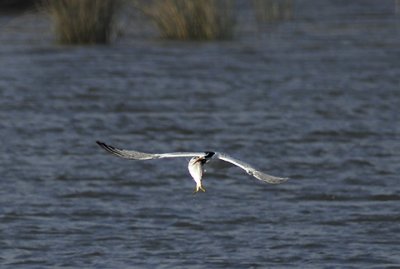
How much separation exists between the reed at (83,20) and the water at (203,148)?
0.33m

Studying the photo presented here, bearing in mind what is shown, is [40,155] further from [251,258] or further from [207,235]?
[251,258]

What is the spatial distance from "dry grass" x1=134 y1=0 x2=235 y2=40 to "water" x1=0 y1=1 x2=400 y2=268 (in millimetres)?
345

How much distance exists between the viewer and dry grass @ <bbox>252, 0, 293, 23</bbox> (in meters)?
24.5

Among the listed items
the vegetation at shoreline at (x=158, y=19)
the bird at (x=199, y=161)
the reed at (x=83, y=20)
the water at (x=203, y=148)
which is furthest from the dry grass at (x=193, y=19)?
the bird at (x=199, y=161)

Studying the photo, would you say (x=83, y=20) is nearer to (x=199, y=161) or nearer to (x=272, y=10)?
(x=272, y=10)

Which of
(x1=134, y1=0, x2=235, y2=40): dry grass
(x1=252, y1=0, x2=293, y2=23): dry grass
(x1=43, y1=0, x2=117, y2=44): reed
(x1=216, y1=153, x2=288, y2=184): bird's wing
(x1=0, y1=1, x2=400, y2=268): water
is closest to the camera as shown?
(x1=216, y1=153, x2=288, y2=184): bird's wing

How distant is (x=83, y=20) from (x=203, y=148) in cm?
822

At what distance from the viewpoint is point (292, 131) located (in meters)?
13.7

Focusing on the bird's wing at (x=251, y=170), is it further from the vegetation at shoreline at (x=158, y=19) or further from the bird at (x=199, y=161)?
the vegetation at shoreline at (x=158, y=19)

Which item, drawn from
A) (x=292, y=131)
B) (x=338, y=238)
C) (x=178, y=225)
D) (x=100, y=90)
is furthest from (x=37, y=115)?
(x=338, y=238)

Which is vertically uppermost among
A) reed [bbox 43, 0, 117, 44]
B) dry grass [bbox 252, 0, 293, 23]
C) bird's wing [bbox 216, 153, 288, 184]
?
dry grass [bbox 252, 0, 293, 23]

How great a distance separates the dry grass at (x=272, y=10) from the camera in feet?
80.4

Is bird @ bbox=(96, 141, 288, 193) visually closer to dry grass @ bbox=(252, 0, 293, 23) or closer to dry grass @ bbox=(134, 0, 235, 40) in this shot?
dry grass @ bbox=(134, 0, 235, 40)

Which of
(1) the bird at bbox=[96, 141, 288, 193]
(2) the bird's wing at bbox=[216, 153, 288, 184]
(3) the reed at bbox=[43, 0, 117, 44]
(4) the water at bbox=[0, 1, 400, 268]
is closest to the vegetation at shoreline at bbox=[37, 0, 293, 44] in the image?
(3) the reed at bbox=[43, 0, 117, 44]
